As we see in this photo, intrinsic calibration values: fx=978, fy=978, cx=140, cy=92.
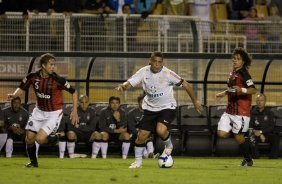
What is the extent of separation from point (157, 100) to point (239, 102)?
68.8 inches

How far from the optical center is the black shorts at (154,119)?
16906 mm

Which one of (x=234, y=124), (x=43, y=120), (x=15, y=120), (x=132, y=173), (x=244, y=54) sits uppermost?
(x=244, y=54)

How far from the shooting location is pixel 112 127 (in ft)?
74.0

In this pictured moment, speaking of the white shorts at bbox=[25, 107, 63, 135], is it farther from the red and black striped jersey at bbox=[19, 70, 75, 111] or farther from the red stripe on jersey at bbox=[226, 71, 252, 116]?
the red stripe on jersey at bbox=[226, 71, 252, 116]

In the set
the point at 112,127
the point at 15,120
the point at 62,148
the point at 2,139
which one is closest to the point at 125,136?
the point at 112,127

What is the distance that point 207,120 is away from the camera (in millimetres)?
23328

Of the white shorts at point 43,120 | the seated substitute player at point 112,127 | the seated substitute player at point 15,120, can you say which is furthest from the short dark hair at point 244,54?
the seated substitute player at point 15,120

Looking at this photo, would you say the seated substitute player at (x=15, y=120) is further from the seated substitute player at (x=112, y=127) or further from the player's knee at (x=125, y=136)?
the player's knee at (x=125, y=136)

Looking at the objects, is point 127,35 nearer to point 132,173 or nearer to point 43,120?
point 43,120

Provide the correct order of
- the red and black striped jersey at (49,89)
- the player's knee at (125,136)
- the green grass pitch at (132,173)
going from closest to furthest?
1. the green grass pitch at (132,173)
2. the red and black striped jersey at (49,89)
3. the player's knee at (125,136)

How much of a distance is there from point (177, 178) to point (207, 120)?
886 cm

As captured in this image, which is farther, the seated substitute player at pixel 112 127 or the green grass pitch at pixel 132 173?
the seated substitute player at pixel 112 127

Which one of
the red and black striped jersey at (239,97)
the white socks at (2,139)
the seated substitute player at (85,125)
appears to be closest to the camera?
the red and black striped jersey at (239,97)

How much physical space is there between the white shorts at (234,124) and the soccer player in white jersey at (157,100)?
45.7 inches
